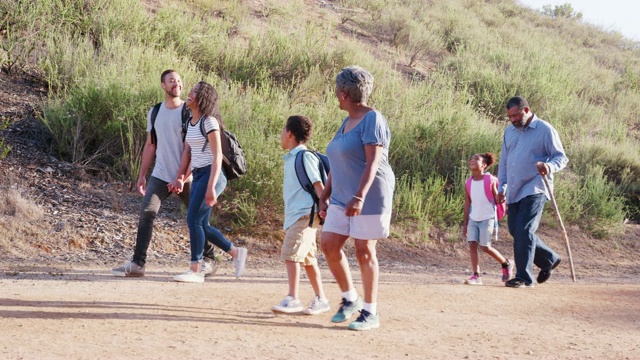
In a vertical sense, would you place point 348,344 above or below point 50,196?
above

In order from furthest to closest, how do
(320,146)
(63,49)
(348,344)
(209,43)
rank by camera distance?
(209,43) < (63,49) < (320,146) < (348,344)

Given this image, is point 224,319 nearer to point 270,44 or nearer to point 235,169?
point 235,169

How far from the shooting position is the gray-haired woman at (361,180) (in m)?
6.01

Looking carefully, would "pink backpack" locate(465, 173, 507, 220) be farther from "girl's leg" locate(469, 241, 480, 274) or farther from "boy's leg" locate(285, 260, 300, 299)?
"boy's leg" locate(285, 260, 300, 299)

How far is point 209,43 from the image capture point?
16.4 meters

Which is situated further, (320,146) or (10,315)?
(320,146)

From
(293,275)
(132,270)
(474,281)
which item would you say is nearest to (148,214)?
(132,270)

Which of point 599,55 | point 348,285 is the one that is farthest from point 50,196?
point 599,55

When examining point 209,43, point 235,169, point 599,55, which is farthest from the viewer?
point 599,55

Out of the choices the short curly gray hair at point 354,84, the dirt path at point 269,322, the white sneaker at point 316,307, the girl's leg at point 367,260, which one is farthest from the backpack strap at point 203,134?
the girl's leg at point 367,260

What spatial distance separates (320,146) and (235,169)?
4.61 meters

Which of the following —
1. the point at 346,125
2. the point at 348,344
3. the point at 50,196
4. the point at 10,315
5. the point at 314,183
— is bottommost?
the point at 50,196

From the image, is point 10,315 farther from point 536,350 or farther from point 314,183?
point 536,350

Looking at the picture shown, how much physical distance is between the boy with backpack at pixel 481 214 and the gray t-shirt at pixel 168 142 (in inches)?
133
